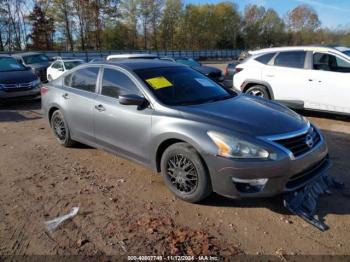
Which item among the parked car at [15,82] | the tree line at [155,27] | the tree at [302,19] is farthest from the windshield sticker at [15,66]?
the tree at [302,19]

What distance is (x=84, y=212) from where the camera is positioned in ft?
12.9

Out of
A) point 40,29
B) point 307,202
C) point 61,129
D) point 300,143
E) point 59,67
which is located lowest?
point 307,202

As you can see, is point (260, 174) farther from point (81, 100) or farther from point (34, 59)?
point (34, 59)

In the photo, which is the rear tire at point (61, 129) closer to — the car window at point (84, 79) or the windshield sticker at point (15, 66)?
the car window at point (84, 79)

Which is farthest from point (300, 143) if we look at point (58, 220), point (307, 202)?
point (58, 220)

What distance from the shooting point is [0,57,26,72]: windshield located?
37.4 ft

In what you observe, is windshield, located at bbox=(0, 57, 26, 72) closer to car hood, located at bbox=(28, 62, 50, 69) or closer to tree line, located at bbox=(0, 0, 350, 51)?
car hood, located at bbox=(28, 62, 50, 69)

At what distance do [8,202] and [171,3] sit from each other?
73.3 meters

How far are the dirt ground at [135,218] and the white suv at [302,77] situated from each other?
2579 mm

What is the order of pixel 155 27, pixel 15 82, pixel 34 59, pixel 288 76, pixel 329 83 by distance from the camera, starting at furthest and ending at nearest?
pixel 155 27 < pixel 34 59 < pixel 15 82 < pixel 288 76 < pixel 329 83

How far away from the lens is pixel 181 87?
4.71 meters

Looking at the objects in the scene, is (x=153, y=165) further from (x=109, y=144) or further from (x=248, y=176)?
(x=248, y=176)

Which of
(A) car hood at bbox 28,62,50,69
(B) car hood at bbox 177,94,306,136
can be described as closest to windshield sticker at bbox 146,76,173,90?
(B) car hood at bbox 177,94,306,136

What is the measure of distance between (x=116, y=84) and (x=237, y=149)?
7.03 feet
